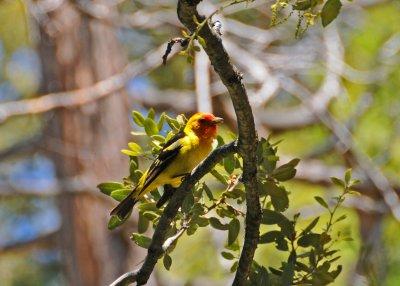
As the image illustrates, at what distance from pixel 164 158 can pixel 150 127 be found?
259mm

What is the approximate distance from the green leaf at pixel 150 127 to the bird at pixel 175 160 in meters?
0.05

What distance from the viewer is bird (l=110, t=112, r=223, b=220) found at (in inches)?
88.6

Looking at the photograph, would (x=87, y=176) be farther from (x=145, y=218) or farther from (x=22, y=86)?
(x=145, y=218)

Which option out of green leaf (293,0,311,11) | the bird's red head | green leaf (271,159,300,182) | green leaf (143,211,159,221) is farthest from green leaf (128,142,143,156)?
green leaf (293,0,311,11)

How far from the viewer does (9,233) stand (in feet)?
27.2

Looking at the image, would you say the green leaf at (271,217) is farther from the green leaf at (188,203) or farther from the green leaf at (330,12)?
the green leaf at (330,12)

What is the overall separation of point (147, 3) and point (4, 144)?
2.49 meters

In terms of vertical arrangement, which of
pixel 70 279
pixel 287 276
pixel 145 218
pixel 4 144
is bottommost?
pixel 287 276

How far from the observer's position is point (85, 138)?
20.6ft

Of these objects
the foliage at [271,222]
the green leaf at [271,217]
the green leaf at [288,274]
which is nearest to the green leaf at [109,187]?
the foliage at [271,222]

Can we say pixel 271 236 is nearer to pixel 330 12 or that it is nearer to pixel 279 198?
pixel 279 198

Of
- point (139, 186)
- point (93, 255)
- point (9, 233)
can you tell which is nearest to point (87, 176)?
point (93, 255)

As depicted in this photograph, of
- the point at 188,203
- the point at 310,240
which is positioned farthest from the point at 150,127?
the point at 310,240

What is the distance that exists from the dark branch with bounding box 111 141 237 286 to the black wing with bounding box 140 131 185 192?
0.32 meters
